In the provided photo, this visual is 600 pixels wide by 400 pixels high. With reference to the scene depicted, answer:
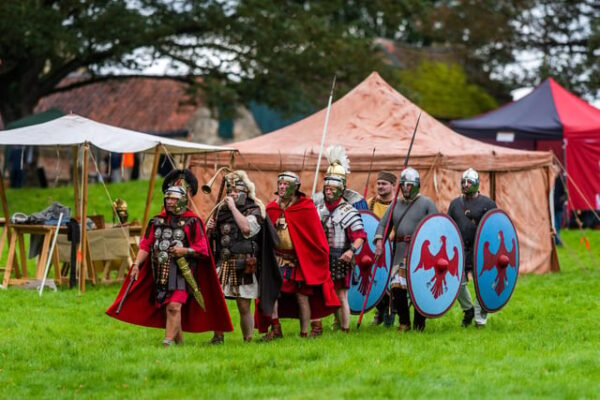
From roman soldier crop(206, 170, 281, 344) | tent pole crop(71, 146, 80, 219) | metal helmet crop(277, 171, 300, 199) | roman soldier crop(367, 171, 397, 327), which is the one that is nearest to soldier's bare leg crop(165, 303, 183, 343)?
roman soldier crop(206, 170, 281, 344)

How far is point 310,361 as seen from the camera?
8.64m

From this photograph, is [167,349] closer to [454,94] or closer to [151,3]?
[151,3]

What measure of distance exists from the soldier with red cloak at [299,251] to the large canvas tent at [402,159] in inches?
224

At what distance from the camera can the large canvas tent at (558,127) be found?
71.8ft

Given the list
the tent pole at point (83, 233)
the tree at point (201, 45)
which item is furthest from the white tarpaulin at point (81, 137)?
the tree at point (201, 45)

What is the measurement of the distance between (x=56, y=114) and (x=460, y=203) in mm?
13763

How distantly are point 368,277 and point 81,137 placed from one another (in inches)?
156

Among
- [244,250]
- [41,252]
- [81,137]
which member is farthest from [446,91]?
[244,250]

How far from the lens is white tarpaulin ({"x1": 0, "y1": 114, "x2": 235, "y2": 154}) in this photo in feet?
43.0

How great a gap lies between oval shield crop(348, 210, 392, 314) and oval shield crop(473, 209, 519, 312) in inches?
32.2

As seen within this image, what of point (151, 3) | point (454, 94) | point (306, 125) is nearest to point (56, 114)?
point (151, 3)

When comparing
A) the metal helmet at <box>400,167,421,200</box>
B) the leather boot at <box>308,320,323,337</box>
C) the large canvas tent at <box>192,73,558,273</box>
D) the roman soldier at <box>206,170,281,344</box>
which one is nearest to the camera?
the roman soldier at <box>206,170,281,344</box>

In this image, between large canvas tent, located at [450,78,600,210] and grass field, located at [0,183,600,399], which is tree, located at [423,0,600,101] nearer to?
large canvas tent, located at [450,78,600,210]

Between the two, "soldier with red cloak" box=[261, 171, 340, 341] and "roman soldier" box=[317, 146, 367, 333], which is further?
"roman soldier" box=[317, 146, 367, 333]
